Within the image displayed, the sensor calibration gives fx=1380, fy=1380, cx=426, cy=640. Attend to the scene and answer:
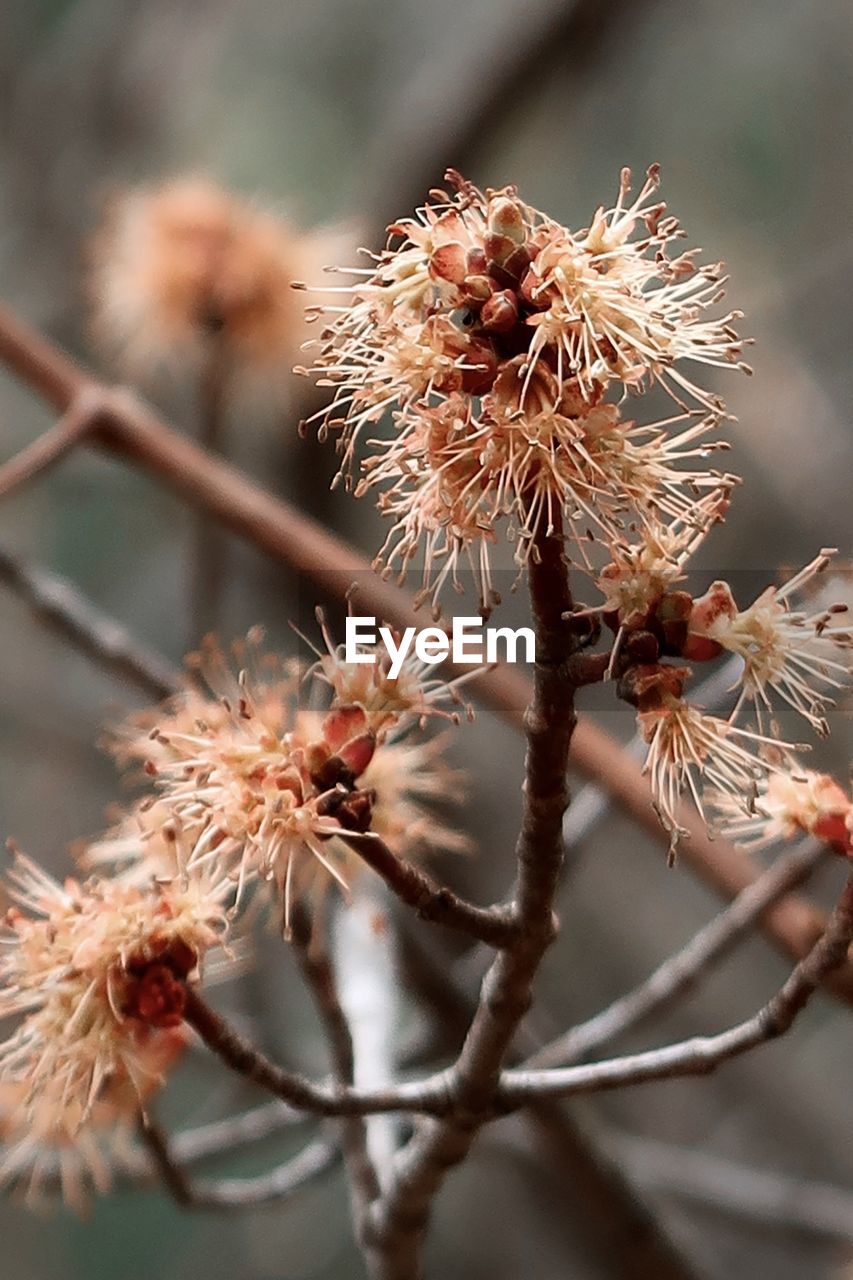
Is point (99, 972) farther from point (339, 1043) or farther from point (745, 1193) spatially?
point (745, 1193)

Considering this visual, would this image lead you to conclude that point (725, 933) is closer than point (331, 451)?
Yes

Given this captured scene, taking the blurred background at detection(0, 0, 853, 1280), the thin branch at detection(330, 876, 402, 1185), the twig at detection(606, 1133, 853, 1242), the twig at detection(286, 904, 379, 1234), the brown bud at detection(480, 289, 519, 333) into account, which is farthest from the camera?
the blurred background at detection(0, 0, 853, 1280)

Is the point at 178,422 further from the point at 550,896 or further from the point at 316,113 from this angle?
the point at 550,896

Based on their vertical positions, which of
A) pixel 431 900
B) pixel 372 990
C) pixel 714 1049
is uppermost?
pixel 431 900

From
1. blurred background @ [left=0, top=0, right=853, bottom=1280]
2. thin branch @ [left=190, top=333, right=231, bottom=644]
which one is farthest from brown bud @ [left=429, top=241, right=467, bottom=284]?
blurred background @ [left=0, top=0, right=853, bottom=1280]

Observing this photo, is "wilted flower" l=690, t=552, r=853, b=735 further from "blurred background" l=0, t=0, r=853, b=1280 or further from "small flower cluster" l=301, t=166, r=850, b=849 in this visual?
"blurred background" l=0, t=0, r=853, b=1280

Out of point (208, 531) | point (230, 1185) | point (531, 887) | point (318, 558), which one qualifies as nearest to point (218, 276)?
point (208, 531)
